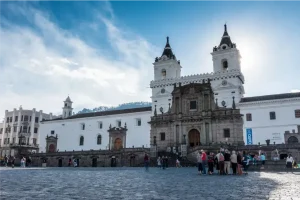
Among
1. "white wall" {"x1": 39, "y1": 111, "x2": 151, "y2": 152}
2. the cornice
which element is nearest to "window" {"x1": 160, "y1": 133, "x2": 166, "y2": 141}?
"white wall" {"x1": 39, "y1": 111, "x2": 151, "y2": 152}

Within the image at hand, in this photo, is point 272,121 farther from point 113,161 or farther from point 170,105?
point 113,161

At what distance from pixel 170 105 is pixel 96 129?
17.2 meters

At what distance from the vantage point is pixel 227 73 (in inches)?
1959

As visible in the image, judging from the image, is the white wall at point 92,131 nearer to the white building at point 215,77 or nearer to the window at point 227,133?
the white building at point 215,77

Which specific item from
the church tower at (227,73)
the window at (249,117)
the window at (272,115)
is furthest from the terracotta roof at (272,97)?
the window at (272,115)

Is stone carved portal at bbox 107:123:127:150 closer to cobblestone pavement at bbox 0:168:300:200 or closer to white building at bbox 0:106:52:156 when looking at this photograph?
white building at bbox 0:106:52:156

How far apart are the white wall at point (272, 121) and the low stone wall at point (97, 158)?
58.6 ft

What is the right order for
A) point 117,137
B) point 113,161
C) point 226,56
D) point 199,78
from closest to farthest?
point 113,161 → point 226,56 → point 199,78 → point 117,137

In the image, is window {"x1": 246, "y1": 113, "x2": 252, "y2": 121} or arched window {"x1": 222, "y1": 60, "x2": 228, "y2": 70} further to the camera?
arched window {"x1": 222, "y1": 60, "x2": 228, "y2": 70}

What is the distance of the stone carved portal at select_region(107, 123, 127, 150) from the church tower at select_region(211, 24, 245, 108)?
19.6m

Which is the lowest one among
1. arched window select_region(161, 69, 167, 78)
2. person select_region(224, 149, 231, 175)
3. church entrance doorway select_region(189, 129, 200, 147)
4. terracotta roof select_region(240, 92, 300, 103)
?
person select_region(224, 149, 231, 175)

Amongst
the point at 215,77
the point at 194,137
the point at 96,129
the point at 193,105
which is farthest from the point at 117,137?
the point at 215,77

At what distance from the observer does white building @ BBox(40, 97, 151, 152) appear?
55312mm

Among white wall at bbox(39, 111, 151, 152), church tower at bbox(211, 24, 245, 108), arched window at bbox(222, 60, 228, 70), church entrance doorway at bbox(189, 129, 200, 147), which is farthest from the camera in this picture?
white wall at bbox(39, 111, 151, 152)
